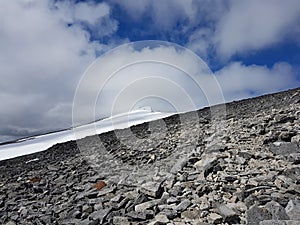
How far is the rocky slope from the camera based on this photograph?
3002 mm

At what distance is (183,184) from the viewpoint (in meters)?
3.82

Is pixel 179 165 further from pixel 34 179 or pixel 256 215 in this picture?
pixel 34 179

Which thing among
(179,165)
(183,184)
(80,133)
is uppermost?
(80,133)

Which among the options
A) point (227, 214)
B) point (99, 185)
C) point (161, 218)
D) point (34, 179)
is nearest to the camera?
point (227, 214)

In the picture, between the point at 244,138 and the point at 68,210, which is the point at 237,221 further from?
the point at 244,138

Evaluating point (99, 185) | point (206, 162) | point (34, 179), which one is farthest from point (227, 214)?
point (34, 179)

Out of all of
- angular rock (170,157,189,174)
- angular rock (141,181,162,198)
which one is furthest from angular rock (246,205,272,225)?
angular rock (170,157,189,174)

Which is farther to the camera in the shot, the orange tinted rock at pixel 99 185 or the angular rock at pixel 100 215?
the orange tinted rock at pixel 99 185

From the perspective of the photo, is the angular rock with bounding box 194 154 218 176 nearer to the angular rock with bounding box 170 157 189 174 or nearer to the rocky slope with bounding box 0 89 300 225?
the rocky slope with bounding box 0 89 300 225

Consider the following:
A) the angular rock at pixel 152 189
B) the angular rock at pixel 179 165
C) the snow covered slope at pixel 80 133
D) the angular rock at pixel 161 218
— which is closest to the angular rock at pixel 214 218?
the angular rock at pixel 161 218

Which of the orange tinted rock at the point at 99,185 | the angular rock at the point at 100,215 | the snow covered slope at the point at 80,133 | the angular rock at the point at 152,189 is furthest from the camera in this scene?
the snow covered slope at the point at 80,133

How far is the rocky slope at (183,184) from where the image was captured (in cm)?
300

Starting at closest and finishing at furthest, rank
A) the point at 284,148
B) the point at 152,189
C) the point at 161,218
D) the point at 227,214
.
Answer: the point at 227,214, the point at 161,218, the point at 152,189, the point at 284,148

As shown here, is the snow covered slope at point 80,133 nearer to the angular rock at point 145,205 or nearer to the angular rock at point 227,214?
the angular rock at point 145,205
